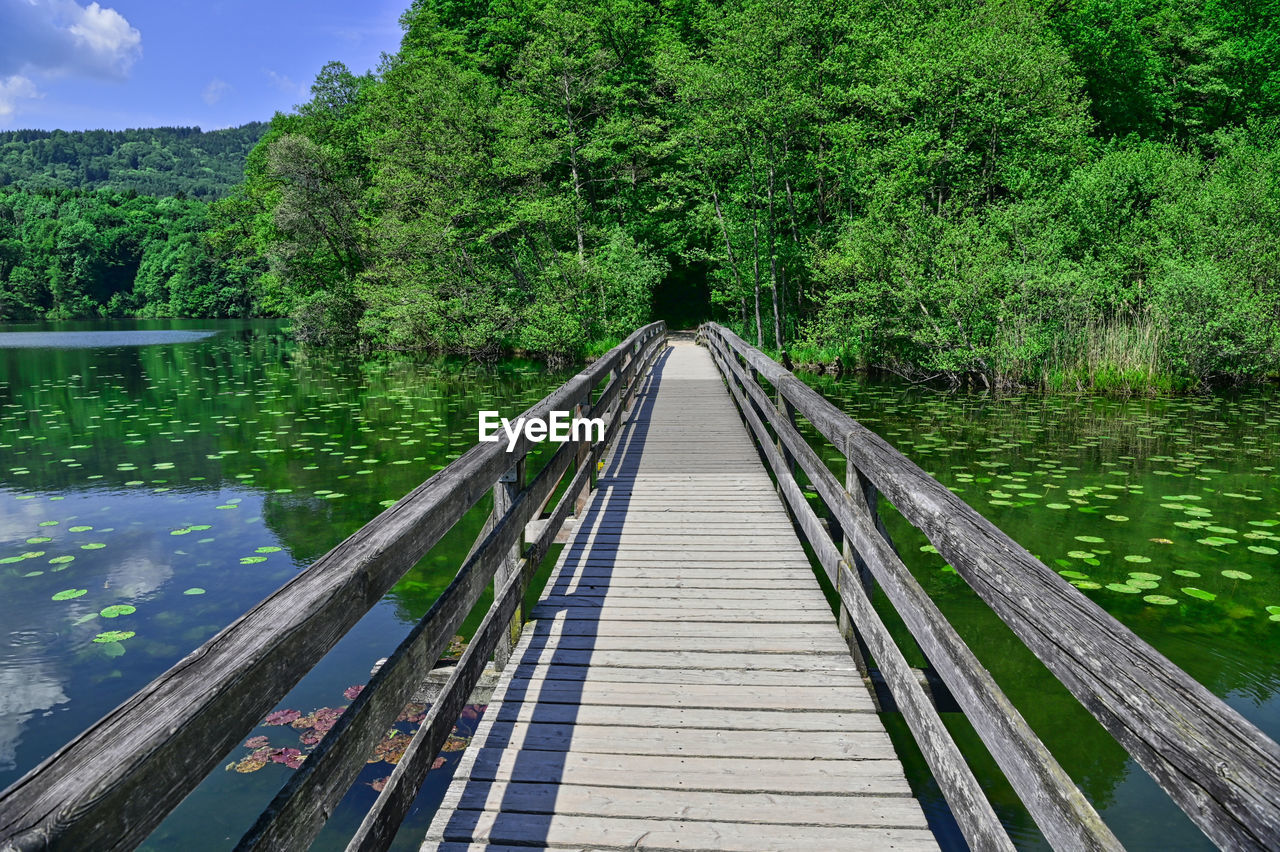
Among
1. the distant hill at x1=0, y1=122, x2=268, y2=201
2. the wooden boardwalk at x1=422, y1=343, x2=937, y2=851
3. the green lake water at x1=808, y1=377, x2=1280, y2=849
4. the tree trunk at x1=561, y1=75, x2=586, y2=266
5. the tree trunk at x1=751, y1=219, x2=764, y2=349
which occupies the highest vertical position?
the distant hill at x1=0, y1=122, x2=268, y2=201

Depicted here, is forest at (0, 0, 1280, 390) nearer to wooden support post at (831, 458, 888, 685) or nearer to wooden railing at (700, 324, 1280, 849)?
wooden support post at (831, 458, 888, 685)

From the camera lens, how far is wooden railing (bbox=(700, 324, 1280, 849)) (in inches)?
36.9

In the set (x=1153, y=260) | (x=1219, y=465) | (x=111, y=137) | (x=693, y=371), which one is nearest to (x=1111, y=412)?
(x=1219, y=465)

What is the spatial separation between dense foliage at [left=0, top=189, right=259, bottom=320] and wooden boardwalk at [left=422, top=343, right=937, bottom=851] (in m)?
80.1

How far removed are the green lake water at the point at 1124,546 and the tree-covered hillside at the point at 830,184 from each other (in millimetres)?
4284

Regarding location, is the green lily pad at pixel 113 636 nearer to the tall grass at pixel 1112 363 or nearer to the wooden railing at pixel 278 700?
the wooden railing at pixel 278 700

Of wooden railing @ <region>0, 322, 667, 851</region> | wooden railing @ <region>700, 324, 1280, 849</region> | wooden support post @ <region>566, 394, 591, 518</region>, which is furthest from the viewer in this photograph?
wooden support post @ <region>566, 394, 591, 518</region>

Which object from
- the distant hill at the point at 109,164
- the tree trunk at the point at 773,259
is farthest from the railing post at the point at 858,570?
the distant hill at the point at 109,164

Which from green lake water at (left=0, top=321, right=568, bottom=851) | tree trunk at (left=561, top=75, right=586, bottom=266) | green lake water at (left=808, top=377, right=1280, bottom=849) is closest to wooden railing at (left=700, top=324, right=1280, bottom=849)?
green lake water at (left=808, top=377, right=1280, bottom=849)

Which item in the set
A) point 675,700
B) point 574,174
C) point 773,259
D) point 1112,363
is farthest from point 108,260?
point 675,700

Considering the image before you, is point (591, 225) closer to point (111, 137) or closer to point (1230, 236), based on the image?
point (1230, 236)

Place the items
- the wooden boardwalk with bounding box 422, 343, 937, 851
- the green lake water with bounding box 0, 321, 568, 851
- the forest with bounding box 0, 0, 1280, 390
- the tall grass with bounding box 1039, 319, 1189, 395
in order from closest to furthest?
1. the wooden boardwalk with bounding box 422, 343, 937, 851
2. the green lake water with bounding box 0, 321, 568, 851
3. the tall grass with bounding box 1039, 319, 1189, 395
4. the forest with bounding box 0, 0, 1280, 390

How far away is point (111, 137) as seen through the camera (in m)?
199

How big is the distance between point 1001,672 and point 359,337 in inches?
1276
